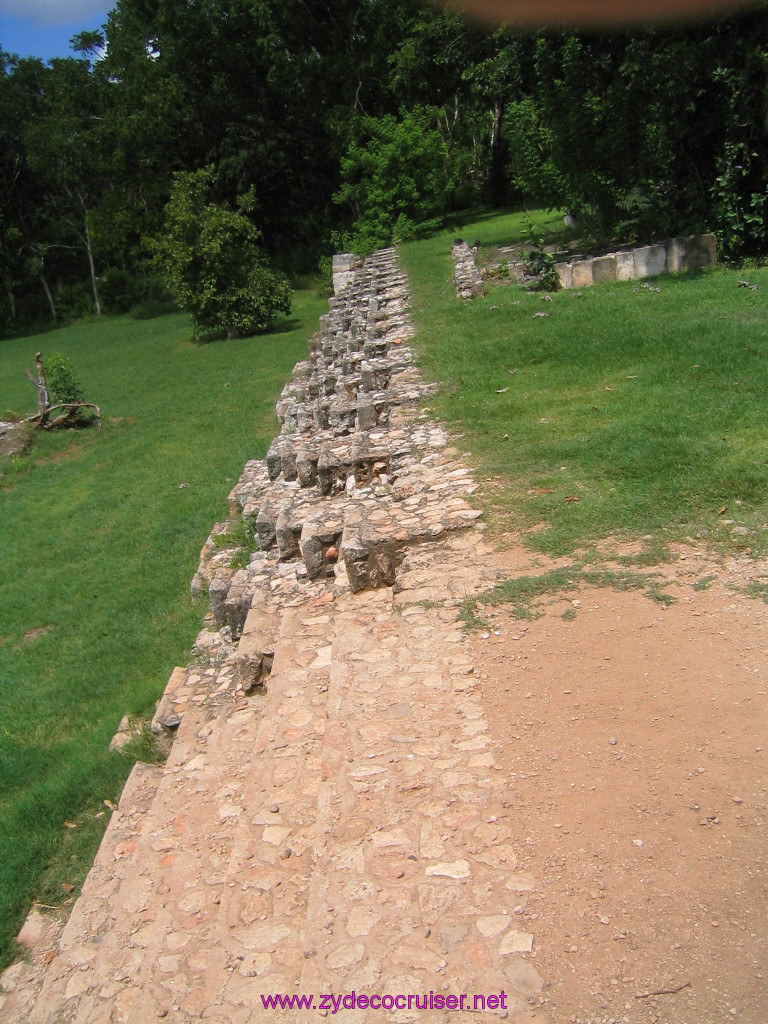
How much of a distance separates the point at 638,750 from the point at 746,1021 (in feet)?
3.41

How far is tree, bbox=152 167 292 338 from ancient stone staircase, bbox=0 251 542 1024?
15768 mm

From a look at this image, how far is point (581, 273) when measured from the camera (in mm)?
12367

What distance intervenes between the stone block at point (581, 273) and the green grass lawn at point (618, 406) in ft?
Result: 2.69

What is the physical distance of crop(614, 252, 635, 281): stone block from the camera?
39.4 feet

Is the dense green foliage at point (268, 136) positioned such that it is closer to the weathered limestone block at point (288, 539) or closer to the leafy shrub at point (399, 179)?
the leafy shrub at point (399, 179)

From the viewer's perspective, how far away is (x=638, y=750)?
2982 millimetres

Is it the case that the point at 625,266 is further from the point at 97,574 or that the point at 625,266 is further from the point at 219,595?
the point at 219,595

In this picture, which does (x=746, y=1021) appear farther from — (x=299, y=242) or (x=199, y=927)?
(x=299, y=242)

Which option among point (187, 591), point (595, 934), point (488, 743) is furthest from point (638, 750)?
point (187, 591)

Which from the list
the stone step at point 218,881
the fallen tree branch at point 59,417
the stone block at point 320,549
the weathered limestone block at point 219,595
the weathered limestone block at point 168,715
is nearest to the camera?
the stone step at point 218,881

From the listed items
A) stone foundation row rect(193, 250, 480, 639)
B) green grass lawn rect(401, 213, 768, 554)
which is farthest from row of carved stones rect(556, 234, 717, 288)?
stone foundation row rect(193, 250, 480, 639)

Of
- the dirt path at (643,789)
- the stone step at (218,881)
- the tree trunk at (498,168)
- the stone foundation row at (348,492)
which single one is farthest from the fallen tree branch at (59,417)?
the tree trunk at (498,168)

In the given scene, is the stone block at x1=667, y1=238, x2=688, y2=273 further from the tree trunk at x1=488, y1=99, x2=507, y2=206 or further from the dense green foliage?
the tree trunk at x1=488, y1=99, x2=507, y2=206

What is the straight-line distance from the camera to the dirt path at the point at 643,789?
85.3 inches
